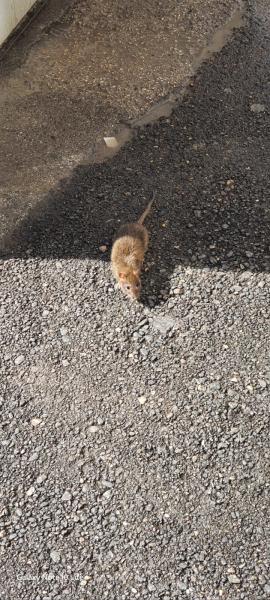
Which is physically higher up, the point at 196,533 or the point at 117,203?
the point at 117,203

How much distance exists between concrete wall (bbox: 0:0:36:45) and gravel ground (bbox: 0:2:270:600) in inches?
72.8

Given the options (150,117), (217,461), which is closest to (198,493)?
(217,461)

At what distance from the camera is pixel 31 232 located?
518 cm

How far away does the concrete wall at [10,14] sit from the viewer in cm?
654

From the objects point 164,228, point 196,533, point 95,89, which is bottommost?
point 196,533

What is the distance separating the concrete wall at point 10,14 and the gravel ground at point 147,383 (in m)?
1.85

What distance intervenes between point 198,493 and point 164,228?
2123mm

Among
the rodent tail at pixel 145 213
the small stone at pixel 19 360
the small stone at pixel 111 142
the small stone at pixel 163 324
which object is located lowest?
the small stone at pixel 163 324

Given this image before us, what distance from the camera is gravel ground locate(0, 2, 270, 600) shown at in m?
3.57

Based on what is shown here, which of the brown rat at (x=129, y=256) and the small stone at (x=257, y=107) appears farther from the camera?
the small stone at (x=257, y=107)

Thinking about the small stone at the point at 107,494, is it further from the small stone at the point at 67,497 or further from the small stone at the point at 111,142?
the small stone at the point at 111,142

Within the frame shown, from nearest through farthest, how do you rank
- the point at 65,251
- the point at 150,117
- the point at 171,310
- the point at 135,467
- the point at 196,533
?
the point at 196,533 → the point at 135,467 → the point at 171,310 → the point at 65,251 → the point at 150,117

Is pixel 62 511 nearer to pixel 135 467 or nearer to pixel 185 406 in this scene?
pixel 135 467

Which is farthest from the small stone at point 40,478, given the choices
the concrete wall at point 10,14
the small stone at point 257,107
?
the concrete wall at point 10,14
